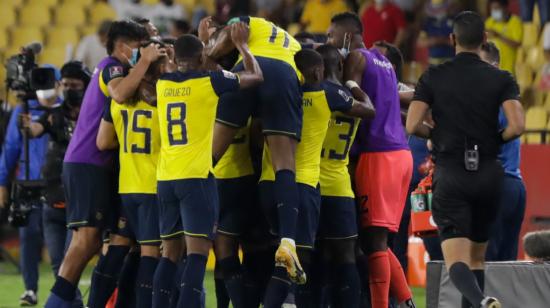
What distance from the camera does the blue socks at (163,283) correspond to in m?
8.41

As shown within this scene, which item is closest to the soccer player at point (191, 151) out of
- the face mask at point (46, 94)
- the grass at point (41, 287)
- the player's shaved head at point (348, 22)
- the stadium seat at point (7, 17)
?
the player's shaved head at point (348, 22)

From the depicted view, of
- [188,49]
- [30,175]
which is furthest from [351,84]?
[30,175]

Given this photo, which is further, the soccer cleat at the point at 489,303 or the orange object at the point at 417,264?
the orange object at the point at 417,264

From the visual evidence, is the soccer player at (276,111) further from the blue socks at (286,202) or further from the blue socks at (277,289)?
the blue socks at (277,289)

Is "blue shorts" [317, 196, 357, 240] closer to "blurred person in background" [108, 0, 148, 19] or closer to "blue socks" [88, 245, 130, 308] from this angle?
"blue socks" [88, 245, 130, 308]

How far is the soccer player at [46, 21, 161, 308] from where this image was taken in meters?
9.06

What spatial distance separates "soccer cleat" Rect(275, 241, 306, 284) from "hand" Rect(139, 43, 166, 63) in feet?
5.03

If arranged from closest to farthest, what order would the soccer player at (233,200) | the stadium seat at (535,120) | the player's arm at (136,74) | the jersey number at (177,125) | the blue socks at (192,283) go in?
the blue socks at (192,283) → the jersey number at (177,125) → the player's arm at (136,74) → the soccer player at (233,200) → the stadium seat at (535,120)

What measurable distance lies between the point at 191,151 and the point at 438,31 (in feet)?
27.3

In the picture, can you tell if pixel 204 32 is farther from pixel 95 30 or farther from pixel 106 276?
pixel 95 30

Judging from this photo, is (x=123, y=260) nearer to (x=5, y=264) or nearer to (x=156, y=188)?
(x=156, y=188)

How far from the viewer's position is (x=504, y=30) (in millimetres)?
15750

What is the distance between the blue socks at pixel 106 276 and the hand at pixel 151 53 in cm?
140

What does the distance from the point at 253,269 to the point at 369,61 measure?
1707 mm
